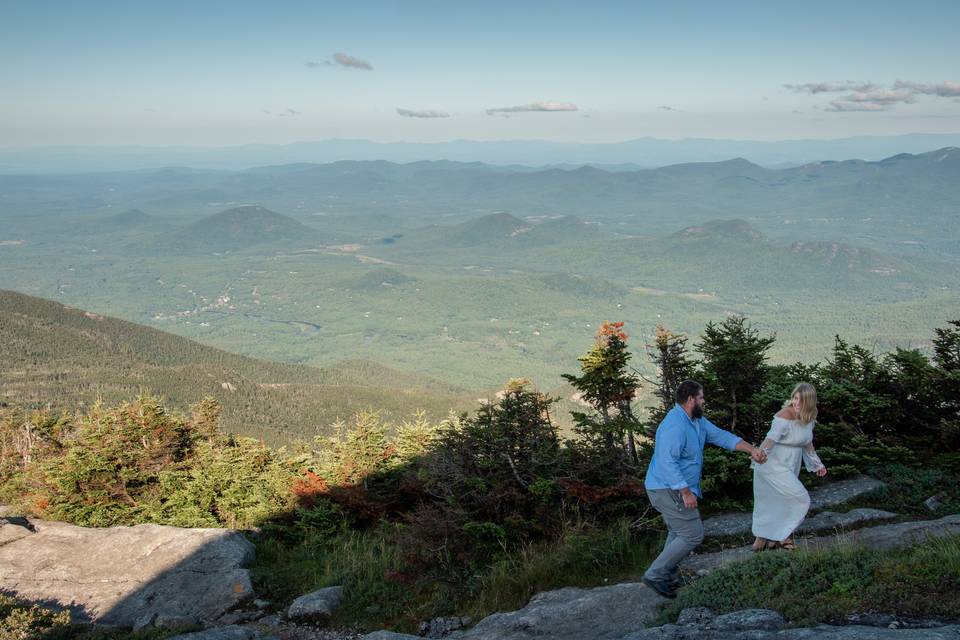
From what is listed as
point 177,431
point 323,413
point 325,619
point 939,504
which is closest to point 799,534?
point 939,504

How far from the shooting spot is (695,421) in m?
7.52

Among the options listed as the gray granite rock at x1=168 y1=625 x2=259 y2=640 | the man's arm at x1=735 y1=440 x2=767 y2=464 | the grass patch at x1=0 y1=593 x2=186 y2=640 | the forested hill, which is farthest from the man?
the forested hill

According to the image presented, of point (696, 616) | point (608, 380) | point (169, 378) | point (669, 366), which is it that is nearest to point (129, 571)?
point (608, 380)

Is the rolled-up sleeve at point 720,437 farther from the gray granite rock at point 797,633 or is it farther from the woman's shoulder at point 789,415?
the gray granite rock at point 797,633

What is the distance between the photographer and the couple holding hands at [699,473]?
7332 mm

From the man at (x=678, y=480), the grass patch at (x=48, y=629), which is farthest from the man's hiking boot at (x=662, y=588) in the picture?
the grass patch at (x=48, y=629)

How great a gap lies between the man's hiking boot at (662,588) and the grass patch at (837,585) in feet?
0.91

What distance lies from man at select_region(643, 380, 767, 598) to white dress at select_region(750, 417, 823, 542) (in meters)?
1.37

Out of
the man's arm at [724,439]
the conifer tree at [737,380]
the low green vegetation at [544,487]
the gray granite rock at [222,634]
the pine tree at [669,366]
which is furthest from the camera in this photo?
the pine tree at [669,366]

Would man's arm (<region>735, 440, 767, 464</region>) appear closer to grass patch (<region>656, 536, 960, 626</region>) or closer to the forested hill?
grass patch (<region>656, 536, 960, 626</region>)

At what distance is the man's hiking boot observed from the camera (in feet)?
24.0

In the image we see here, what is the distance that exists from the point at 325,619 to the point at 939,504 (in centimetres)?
993

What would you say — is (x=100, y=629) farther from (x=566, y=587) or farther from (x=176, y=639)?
(x=566, y=587)

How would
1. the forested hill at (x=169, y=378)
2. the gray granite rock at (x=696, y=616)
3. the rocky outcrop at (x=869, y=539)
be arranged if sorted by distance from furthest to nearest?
1. the forested hill at (x=169, y=378)
2. the rocky outcrop at (x=869, y=539)
3. the gray granite rock at (x=696, y=616)
